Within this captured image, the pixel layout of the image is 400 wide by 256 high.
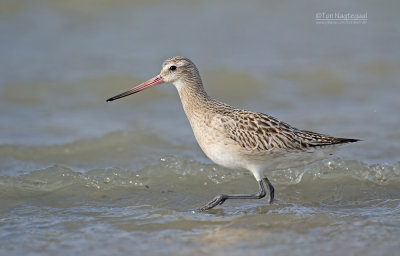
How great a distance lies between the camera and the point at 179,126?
12.7 meters

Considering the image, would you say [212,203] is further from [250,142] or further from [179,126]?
[179,126]

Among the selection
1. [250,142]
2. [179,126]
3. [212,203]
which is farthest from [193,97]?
[179,126]

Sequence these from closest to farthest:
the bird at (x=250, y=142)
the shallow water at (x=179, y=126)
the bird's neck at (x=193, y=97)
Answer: the shallow water at (x=179, y=126), the bird at (x=250, y=142), the bird's neck at (x=193, y=97)

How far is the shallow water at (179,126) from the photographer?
25.6ft

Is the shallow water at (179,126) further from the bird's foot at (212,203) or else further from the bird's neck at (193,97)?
the bird's neck at (193,97)

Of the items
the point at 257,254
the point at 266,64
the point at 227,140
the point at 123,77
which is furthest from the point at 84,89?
the point at 257,254

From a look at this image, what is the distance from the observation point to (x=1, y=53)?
1596 cm

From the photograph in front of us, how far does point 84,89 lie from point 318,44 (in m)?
6.59

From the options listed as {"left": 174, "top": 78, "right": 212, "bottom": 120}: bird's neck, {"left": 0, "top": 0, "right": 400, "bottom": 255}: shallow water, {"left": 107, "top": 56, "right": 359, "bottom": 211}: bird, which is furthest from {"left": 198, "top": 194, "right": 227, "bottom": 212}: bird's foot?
{"left": 174, "top": 78, "right": 212, "bottom": 120}: bird's neck

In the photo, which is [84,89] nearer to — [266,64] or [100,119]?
[100,119]

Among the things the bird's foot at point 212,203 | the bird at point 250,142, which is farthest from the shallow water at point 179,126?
the bird at point 250,142

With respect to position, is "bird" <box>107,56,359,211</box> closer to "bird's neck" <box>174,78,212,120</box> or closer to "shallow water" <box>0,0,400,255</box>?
"bird's neck" <box>174,78,212,120</box>

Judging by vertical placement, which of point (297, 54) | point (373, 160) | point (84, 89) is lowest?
point (373, 160)

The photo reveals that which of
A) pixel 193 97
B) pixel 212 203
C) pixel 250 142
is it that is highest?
pixel 193 97
